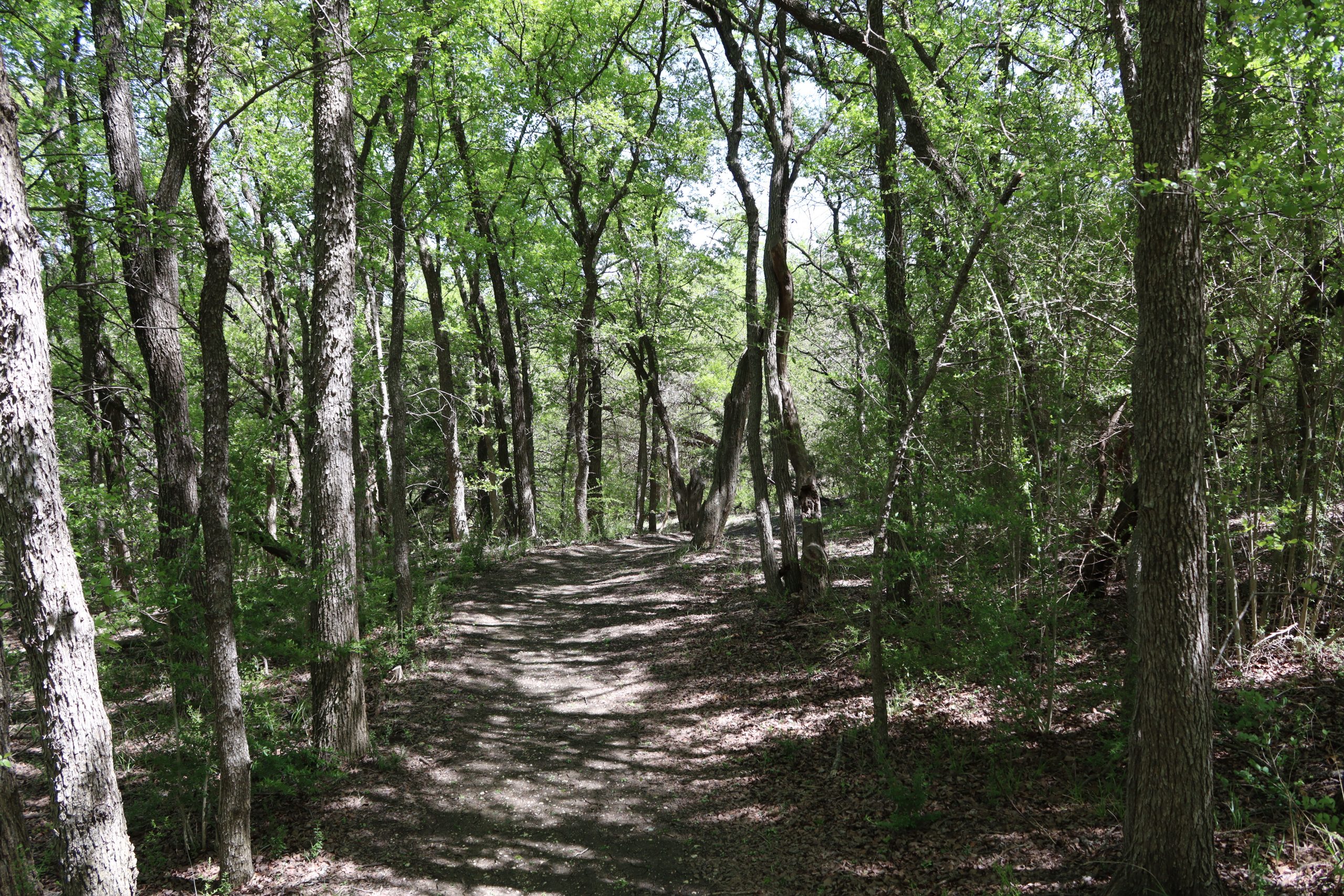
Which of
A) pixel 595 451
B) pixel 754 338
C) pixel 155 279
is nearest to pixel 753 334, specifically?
pixel 754 338

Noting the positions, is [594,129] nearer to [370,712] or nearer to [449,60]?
[449,60]

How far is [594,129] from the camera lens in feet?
51.1

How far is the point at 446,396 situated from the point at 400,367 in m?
4.28

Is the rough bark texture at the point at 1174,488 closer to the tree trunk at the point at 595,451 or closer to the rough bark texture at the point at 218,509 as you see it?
the rough bark texture at the point at 218,509

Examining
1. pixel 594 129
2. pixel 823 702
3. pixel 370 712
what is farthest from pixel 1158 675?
pixel 594 129

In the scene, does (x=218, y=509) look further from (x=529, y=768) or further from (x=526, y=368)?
(x=526, y=368)

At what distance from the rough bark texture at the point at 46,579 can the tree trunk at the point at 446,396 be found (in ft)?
27.4

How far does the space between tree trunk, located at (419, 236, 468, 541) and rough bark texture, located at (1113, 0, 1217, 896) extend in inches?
423

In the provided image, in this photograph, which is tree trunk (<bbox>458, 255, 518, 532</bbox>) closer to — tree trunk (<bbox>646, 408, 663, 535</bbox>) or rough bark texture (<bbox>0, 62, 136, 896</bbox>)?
tree trunk (<bbox>646, 408, 663, 535</bbox>)

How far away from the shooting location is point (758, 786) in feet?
21.4

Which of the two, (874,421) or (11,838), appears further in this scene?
(874,421)

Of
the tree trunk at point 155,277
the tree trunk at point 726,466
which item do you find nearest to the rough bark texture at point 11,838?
the tree trunk at point 155,277

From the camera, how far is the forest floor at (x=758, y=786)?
15.6ft

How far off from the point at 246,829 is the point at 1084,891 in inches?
217
